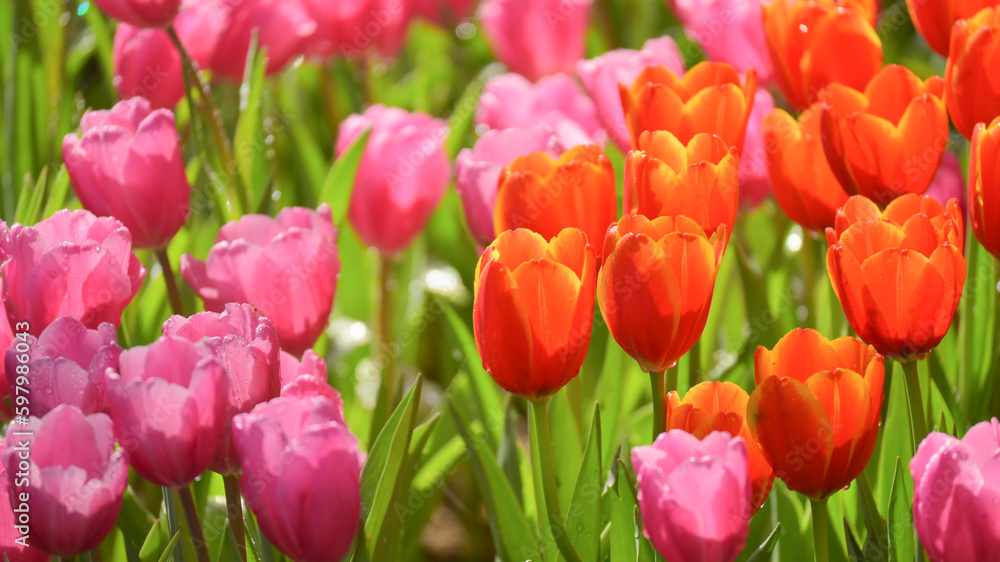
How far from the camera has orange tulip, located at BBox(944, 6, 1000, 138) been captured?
77 centimetres

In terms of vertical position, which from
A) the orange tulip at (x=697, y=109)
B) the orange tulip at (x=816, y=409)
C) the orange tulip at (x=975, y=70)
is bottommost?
the orange tulip at (x=816, y=409)

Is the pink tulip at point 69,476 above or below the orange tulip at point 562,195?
below

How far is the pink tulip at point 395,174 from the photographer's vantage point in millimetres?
1247

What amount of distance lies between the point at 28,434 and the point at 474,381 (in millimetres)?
581

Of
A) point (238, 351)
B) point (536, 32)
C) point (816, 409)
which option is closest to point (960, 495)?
point (816, 409)

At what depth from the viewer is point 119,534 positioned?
85 cm

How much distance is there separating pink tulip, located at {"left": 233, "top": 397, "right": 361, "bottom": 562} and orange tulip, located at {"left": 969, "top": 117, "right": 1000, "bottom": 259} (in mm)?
490

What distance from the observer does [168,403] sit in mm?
583

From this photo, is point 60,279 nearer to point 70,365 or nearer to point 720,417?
point 70,365

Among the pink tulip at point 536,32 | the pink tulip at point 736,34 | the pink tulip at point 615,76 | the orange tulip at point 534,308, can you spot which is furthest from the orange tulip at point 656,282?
the pink tulip at point 536,32

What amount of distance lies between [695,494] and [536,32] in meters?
1.33

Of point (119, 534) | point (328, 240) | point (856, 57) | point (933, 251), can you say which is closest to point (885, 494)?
point (933, 251)

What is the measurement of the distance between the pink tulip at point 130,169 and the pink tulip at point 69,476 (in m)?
0.32

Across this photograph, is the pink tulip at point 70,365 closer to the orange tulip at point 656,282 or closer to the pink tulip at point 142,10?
the orange tulip at point 656,282
